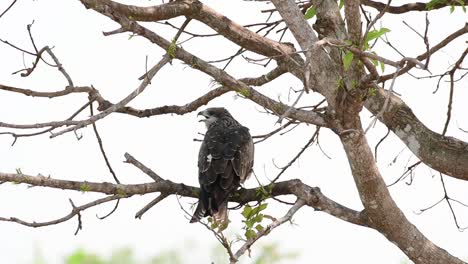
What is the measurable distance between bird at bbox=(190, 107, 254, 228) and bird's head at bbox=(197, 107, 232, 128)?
1.11 feet

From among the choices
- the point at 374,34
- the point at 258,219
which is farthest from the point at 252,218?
the point at 374,34

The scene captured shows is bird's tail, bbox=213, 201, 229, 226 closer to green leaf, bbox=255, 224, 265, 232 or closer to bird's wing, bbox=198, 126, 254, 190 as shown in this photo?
bird's wing, bbox=198, 126, 254, 190

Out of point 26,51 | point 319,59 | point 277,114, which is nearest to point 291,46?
point 319,59

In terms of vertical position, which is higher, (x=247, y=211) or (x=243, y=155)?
(x=243, y=155)

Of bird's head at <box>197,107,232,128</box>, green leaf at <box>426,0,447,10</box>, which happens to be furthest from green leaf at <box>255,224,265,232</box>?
bird's head at <box>197,107,232,128</box>

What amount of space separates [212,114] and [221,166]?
56.6 inches

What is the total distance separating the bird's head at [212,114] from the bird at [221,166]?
13.3 inches

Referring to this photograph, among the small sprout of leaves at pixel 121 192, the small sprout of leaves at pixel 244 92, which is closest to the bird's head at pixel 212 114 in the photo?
the small sprout of leaves at pixel 121 192

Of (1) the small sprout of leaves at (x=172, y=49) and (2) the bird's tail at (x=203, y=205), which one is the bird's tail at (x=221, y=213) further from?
(1) the small sprout of leaves at (x=172, y=49)

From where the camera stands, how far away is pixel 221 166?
7.10 m

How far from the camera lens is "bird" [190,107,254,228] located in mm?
6762

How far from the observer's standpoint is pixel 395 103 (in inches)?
257

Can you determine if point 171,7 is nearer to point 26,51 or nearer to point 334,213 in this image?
point 26,51

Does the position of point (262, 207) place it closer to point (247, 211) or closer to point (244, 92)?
point (247, 211)
